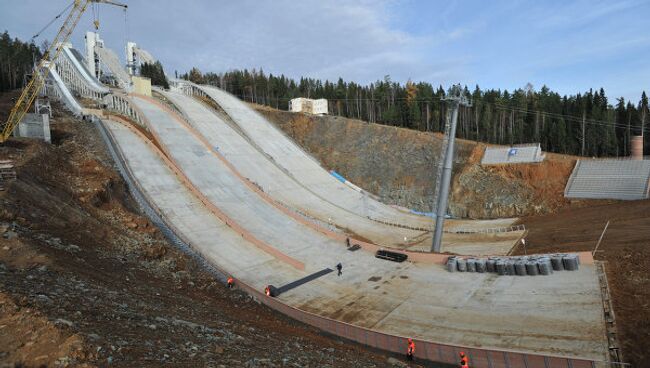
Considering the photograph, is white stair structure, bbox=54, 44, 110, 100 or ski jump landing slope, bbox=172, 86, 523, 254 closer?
ski jump landing slope, bbox=172, 86, 523, 254

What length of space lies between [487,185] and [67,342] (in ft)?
140

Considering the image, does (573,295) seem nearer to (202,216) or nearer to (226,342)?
(226,342)

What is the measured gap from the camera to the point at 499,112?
231 ft

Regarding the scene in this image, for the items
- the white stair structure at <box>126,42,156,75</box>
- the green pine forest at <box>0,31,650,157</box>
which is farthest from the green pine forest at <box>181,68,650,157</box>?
the white stair structure at <box>126,42,156,75</box>

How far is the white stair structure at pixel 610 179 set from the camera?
35625 mm

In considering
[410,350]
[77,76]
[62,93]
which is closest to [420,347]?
[410,350]

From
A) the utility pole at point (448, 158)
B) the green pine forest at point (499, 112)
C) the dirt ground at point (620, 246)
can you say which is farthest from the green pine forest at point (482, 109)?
the utility pole at point (448, 158)

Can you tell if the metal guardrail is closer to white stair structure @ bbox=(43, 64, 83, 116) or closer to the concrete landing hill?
the concrete landing hill

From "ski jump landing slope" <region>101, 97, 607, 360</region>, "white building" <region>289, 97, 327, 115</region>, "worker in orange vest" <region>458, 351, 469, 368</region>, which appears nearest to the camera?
"worker in orange vest" <region>458, 351, 469, 368</region>

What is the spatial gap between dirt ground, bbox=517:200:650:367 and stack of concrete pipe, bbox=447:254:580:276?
6.75 feet

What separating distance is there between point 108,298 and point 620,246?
28002mm

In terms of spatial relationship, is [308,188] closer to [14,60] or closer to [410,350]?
[410,350]

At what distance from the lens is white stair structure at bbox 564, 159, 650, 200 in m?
35.6

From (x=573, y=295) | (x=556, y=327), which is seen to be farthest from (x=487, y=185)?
(x=556, y=327)
